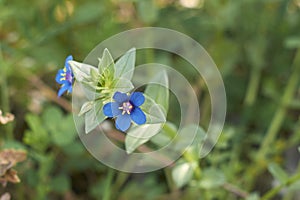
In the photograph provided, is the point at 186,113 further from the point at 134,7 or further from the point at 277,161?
the point at 134,7

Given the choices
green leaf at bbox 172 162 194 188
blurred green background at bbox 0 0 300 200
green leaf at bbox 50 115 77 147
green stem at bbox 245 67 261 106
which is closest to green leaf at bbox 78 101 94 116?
green leaf at bbox 172 162 194 188

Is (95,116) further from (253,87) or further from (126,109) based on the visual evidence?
(253,87)

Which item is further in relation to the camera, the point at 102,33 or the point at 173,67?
the point at 173,67

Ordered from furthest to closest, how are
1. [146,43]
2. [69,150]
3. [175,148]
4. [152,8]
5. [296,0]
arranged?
[296,0]
[146,43]
[152,8]
[69,150]
[175,148]

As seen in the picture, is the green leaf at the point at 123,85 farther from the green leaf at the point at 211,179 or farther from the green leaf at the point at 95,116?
the green leaf at the point at 211,179

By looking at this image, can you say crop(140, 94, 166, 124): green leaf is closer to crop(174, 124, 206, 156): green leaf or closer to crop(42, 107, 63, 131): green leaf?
crop(174, 124, 206, 156): green leaf

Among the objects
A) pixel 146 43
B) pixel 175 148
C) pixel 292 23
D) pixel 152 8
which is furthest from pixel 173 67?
pixel 175 148
